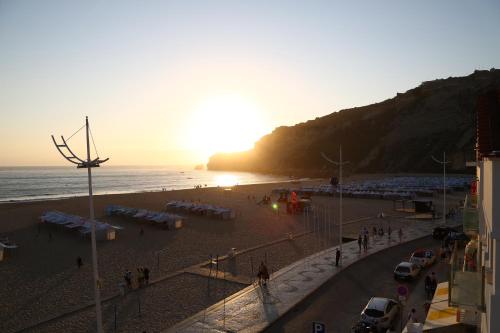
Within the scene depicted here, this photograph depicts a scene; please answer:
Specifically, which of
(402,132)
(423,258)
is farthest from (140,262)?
(402,132)

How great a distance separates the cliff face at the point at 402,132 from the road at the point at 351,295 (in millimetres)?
91206

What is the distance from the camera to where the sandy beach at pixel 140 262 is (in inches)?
637

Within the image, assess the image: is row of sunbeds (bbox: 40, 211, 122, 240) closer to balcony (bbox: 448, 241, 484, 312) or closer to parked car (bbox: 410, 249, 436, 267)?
parked car (bbox: 410, 249, 436, 267)

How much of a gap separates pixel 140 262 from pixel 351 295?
13030 mm

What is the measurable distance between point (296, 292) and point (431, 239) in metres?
15.1

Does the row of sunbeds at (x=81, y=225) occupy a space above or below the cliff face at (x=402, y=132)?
below

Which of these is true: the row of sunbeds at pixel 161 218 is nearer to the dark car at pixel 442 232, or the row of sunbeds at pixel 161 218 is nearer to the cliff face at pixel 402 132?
the dark car at pixel 442 232

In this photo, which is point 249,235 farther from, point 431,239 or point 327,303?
point 327,303

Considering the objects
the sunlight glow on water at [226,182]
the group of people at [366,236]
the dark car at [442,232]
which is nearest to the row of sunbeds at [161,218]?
the group of people at [366,236]

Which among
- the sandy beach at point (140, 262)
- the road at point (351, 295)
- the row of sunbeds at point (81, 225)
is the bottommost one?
the sandy beach at point (140, 262)

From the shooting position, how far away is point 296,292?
17266 millimetres

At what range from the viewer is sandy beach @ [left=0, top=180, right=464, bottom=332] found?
1619 cm

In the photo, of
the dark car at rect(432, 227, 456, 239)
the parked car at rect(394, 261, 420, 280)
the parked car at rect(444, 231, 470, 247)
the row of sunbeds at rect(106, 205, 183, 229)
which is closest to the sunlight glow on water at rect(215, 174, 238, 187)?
the row of sunbeds at rect(106, 205, 183, 229)

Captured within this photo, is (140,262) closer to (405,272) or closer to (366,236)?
(366,236)
